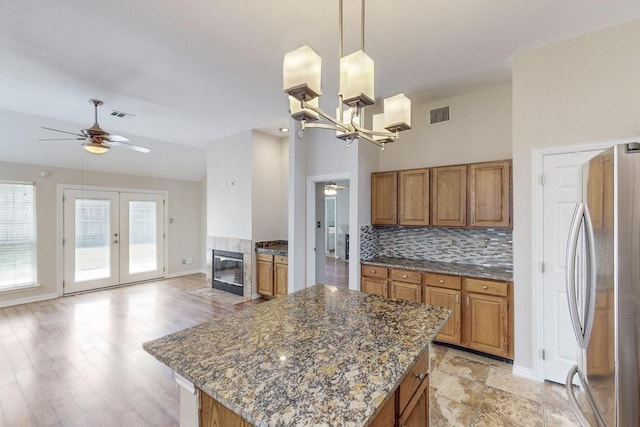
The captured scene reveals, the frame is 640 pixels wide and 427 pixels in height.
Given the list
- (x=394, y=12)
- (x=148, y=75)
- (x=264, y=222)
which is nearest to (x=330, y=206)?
(x=264, y=222)

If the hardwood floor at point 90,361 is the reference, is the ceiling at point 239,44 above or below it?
above

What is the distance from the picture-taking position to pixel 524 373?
2607 millimetres

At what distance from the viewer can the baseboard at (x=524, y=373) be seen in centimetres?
257

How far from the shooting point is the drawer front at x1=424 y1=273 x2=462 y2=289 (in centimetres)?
302

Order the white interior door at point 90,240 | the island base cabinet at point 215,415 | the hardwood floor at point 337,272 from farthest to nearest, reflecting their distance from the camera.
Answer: the hardwood floor at point 337,272, the white interior door at point 90,240, the island base cabinet at point 215,415

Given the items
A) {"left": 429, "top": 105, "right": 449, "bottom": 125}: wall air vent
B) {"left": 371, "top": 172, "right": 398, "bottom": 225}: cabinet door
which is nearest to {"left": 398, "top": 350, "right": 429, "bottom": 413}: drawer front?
{"left": 371, "top": 172, "right": 398, "bottom": 225}: cabinet door

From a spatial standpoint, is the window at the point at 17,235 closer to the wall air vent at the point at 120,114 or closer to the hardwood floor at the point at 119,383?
the hardwood floor at the point at 119,383

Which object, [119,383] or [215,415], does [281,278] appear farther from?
[215,415]

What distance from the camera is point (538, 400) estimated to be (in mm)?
2299

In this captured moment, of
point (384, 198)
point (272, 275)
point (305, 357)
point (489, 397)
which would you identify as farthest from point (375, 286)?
point (305, 357)

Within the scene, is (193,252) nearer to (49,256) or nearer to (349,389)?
(49,256)

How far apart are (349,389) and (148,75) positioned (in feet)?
11.3

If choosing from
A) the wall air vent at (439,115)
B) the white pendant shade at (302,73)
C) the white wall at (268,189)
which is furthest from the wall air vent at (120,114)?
the wall air vent at (439,115)

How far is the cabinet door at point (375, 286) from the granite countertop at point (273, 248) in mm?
1465
